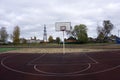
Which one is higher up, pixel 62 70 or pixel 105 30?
pixel 105 30

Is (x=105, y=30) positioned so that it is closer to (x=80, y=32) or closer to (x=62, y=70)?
(x=80, y=32)

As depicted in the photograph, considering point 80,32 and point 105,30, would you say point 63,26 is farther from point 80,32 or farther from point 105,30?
point 105,30

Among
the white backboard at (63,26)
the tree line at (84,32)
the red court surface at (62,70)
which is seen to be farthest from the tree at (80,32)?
the red court surface at (62,70)

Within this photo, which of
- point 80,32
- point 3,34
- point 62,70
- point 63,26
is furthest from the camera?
point 80,32

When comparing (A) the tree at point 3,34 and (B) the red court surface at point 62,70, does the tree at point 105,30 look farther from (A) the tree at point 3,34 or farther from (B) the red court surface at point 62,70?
→ (B) the red court surface at point 62,70

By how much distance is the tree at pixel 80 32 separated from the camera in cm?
10930

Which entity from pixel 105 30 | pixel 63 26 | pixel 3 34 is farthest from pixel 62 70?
pixel 105 30

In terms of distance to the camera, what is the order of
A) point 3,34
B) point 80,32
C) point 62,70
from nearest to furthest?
point 62,70 < point 3,34 < point 80,32

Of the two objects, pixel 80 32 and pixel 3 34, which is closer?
pixel 3 34

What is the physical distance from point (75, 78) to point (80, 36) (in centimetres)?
9799

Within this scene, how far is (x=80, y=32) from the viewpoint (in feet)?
379

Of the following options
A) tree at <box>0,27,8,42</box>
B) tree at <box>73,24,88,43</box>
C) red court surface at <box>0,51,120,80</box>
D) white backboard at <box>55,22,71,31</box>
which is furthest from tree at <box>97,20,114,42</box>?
red court surface at <box>0,51,120,80</box>

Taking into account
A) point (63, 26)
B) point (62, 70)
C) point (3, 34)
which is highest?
point (3, 34)

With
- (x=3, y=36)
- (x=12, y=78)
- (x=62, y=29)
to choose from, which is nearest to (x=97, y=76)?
(x=12, y=78)
